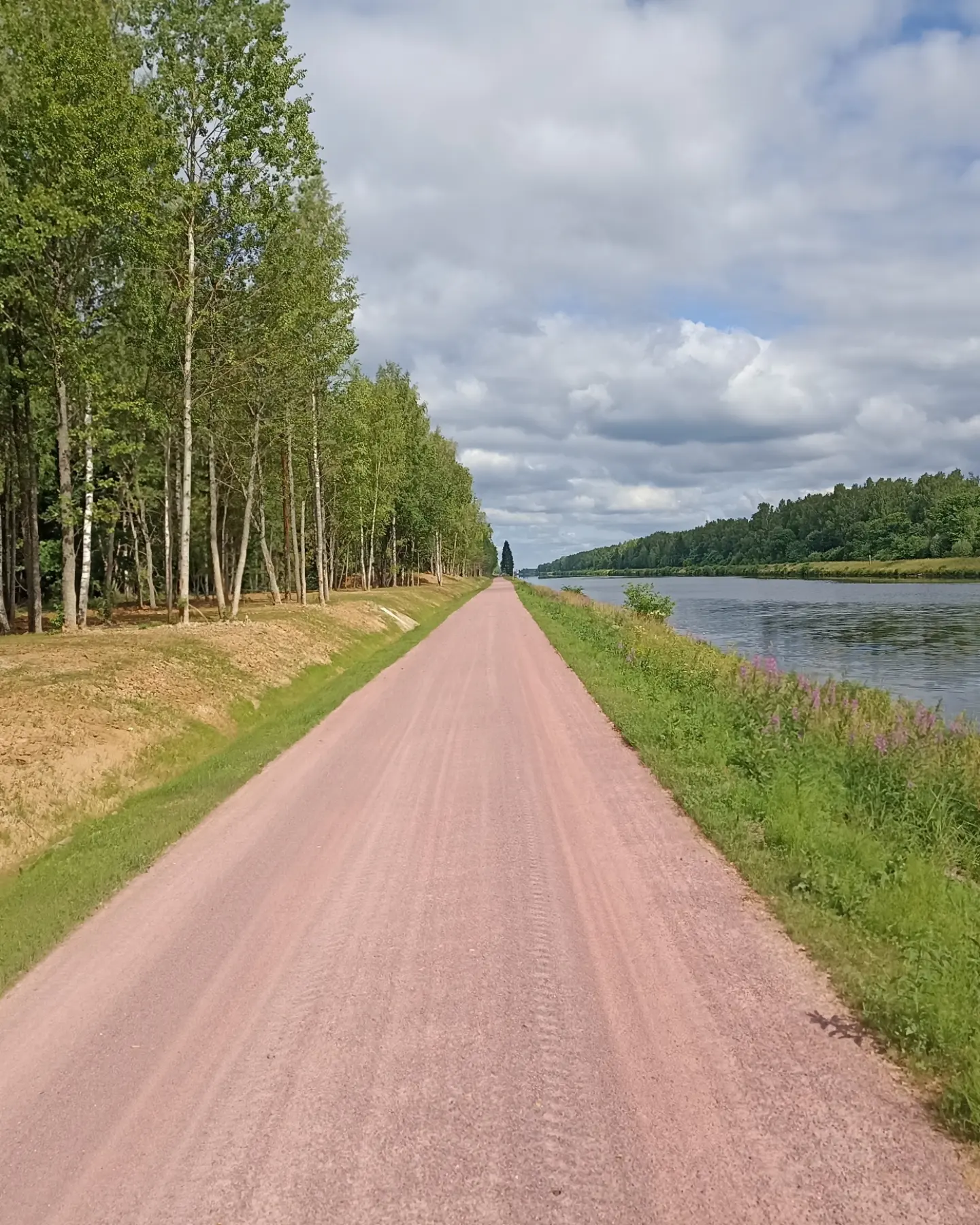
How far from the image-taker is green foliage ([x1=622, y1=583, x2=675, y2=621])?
4062cm

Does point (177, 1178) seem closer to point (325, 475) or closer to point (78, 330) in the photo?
point (78, 330)

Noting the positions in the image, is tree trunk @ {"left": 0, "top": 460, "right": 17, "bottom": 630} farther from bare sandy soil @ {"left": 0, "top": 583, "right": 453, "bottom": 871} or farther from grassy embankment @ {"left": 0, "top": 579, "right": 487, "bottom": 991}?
grassy embankment @ {"left": 0, "top": 579, "right": 487, "bottom": 991}

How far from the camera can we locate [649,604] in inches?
1622

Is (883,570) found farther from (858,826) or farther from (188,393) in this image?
(858,826)

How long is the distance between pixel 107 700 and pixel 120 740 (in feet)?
4.89

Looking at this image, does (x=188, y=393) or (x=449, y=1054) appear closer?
(x=449, y=1054)

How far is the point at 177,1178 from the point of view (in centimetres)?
373

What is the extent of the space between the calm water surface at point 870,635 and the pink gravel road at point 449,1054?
50.2 ft

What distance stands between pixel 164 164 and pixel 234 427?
461 inches

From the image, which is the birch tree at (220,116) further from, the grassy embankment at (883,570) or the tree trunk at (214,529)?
the grassy embankment at (883,570)

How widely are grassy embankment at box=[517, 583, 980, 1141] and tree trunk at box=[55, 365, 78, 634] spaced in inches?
579

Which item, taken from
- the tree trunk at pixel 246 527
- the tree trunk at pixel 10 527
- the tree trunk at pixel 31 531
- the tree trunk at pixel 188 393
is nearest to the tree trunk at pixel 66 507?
the tree trunk at pixel 31 531

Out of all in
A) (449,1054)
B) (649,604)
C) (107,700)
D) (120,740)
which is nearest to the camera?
(449,1054)

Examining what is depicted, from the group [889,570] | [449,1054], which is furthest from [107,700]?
[889,570]
